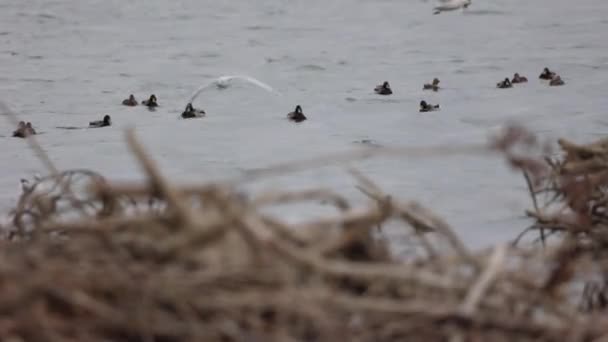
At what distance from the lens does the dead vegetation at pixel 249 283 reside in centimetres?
177

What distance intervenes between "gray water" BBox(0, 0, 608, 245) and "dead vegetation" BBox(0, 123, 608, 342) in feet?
11.3

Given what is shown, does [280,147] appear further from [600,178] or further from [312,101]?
[600,178]

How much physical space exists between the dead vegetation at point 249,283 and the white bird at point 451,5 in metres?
13.7

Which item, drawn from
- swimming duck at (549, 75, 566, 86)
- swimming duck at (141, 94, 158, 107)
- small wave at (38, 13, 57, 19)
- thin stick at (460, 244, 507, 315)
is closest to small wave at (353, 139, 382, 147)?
Answer: swimming duck at (141, 94, 158, 107)

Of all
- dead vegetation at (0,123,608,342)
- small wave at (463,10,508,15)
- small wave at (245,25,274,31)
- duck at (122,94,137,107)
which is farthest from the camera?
small wave at (463,10,508,15)

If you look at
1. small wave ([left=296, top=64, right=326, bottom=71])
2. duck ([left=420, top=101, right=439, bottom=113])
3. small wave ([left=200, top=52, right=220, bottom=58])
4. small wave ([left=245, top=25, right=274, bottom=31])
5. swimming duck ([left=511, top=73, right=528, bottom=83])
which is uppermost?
small wave ([left=245, top=25, right=274, bottom=31])

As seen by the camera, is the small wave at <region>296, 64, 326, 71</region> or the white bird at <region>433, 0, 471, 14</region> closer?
the small wave at <region>296, 64, 326, 71</region>

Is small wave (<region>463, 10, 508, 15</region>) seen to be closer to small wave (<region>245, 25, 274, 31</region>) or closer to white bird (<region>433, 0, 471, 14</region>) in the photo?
white bird (<region>433, 0, 471, 14</region>)

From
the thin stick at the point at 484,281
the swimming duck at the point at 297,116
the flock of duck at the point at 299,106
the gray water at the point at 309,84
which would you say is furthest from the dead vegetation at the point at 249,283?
the swimming duck at the point at 297,116

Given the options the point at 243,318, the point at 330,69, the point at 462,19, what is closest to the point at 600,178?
the point at 243,318

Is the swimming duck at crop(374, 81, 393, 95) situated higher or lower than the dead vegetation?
higher

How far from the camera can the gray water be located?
757 centimetres

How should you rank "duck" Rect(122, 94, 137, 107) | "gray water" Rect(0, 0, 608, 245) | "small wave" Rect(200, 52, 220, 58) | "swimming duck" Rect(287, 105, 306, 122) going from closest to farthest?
"gray water" Rect(0, 0, 608, 245)
"swimming duck" Rect(287, 105, 306, 122)
"duck" Rect(122, 94, 137, 107)
"small wave" Rect(200, 52, 220, 58)

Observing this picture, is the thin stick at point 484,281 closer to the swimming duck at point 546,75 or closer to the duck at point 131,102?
the duck at point 131,102
